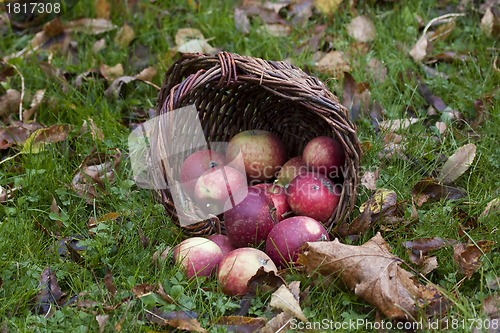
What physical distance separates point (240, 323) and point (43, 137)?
149cm

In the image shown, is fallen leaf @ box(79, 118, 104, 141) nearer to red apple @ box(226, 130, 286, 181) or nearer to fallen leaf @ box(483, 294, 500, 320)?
red apple @ box(226, 130, 286, 181)

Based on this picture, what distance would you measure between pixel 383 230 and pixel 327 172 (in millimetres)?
321

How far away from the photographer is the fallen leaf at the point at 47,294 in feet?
7.56

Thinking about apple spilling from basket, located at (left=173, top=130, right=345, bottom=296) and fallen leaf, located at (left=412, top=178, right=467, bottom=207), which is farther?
fallen leaf, located at (left=412, top=178, right=467, bottom=207)

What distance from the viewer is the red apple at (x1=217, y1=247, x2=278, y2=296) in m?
2.30

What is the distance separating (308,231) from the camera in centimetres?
239

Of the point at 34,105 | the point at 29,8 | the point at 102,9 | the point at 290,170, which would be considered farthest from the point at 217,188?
the point at 29,8

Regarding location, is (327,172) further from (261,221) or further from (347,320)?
(347,320)

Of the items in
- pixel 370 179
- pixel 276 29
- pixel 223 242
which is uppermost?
pixel 276 29

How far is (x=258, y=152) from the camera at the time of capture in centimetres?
282

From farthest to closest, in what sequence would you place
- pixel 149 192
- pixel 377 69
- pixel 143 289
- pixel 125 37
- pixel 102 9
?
pixel 102 9
pixel 125 37
pixel 377 69
pixel 149 192
pixel 143 289

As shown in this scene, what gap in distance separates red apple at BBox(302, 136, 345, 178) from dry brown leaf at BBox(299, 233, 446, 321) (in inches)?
17.9

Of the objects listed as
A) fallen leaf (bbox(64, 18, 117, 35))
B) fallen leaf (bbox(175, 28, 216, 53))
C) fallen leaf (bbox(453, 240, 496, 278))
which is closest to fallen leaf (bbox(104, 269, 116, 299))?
fallen leaf (bbox(453, 240, 496, 278))

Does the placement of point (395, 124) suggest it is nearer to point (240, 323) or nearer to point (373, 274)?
point (373, 274)
